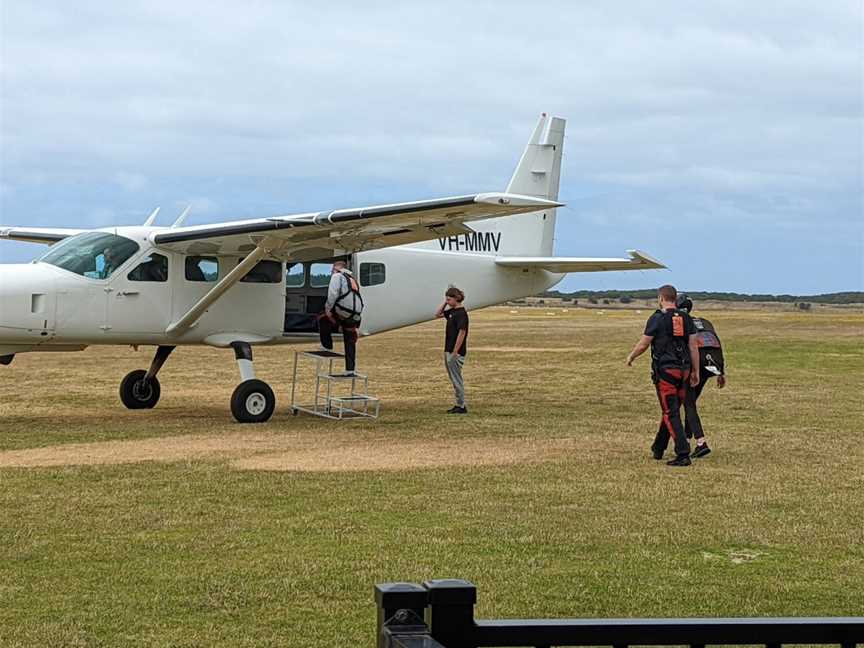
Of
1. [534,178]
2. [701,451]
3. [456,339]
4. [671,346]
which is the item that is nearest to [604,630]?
[671,346]

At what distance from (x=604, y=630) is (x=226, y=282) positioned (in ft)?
44.6

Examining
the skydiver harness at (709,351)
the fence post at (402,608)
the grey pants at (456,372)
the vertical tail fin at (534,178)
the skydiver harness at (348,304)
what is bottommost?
the grey pants at (456,372)

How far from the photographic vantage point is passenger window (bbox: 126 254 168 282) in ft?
51.6

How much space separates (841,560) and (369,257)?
11.3 m

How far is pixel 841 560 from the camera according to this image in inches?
307

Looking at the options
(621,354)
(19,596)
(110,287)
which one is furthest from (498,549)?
(621,354)

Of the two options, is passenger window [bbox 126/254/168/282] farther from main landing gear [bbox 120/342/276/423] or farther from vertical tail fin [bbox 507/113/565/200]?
vertical tail fin [bbox 507/113/565/200]

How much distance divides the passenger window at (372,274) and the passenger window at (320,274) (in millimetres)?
785

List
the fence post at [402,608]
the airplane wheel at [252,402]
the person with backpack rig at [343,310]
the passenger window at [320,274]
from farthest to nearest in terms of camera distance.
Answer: the passenger window at [320,274]
the person with backpack rig at [343,310]
the airplane wheel at [252,402]
the fence post at [402,608]

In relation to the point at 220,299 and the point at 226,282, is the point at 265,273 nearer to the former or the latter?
the point at 220,299

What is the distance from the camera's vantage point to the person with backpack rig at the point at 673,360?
11.8 m

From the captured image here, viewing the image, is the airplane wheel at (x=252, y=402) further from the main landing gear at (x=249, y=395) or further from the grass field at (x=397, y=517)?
the grass field at (x=397, y=517)

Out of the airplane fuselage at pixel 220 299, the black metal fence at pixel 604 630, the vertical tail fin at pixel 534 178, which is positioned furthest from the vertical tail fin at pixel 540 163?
the black metal fence at pixel 604 630

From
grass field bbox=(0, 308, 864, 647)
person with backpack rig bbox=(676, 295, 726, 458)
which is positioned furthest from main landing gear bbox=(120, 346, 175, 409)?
person with backpack rig bbox=(676, 295, 726, 458)
